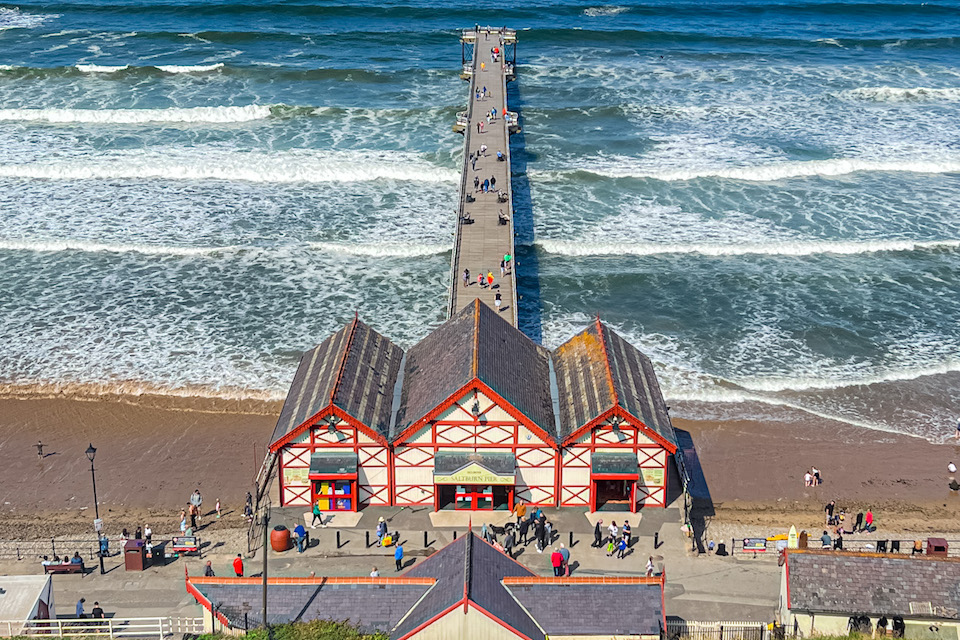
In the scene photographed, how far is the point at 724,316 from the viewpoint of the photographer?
50375 mm

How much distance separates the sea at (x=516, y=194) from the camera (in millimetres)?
47094

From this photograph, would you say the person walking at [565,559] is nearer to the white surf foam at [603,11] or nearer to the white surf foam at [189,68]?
the white surf foam at [189,68]

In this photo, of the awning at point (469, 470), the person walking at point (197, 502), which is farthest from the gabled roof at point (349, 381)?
the person walking at point (197, 502)

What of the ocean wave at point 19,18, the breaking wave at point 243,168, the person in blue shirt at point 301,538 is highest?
the ocean wave at point 19,18

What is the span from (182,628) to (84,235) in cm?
3487

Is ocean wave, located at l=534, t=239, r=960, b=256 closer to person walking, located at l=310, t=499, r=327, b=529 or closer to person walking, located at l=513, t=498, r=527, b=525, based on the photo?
person walking, located at l=513, t=498, r=527, b=525

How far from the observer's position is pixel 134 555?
32062 millimetres

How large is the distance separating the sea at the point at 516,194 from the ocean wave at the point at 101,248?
0.24m

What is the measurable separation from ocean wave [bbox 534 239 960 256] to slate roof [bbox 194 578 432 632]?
33047mm

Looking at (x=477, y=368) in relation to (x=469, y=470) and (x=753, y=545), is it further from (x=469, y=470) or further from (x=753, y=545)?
(x=753, y=545)

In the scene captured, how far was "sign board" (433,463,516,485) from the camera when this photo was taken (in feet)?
108

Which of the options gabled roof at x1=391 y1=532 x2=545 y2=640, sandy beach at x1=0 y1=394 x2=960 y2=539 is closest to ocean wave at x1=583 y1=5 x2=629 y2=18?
sandy beach at x1=0 y1=394 x2=960 y2=539

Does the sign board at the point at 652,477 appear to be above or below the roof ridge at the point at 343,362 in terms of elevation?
below

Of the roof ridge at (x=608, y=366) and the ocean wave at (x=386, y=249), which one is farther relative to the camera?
the ocean wave at (x=386, y=249)
